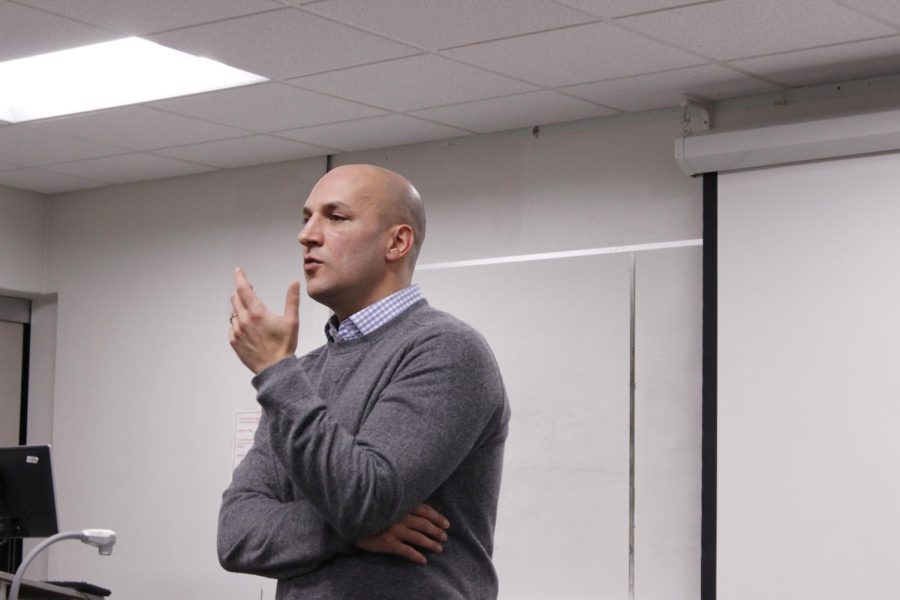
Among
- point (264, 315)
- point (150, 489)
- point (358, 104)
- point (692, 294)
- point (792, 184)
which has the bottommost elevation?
point (150, 489)

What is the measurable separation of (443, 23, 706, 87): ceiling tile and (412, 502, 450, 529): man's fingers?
90.3 inches

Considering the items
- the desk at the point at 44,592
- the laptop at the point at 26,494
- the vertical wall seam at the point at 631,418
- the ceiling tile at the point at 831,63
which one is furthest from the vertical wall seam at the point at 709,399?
the laptop at the point at 26,494

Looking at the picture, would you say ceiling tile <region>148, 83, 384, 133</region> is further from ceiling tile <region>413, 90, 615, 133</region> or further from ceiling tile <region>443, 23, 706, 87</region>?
ceiling tile <region>443, 23, 706, 87</region>

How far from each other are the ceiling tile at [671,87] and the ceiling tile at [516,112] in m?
0.10

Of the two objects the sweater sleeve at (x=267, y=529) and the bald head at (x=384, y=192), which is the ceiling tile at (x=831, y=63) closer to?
the bald head at (x=384, y=192)

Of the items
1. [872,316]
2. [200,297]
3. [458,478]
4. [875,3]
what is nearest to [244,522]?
[458,478]

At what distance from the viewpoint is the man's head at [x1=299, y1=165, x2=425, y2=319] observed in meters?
1.68

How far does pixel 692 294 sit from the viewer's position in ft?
14.4

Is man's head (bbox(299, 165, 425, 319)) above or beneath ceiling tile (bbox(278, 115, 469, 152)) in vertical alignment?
beneath

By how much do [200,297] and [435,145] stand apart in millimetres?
1415

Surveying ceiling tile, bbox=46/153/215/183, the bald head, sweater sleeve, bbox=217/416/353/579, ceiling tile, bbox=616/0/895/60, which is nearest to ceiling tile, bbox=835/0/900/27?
ceiling tile, bbox=616/0/895/60

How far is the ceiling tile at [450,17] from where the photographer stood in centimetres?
344

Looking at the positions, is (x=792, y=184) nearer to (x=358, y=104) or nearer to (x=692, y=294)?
(x=692, y=294)

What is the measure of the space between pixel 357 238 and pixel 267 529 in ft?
1.29
